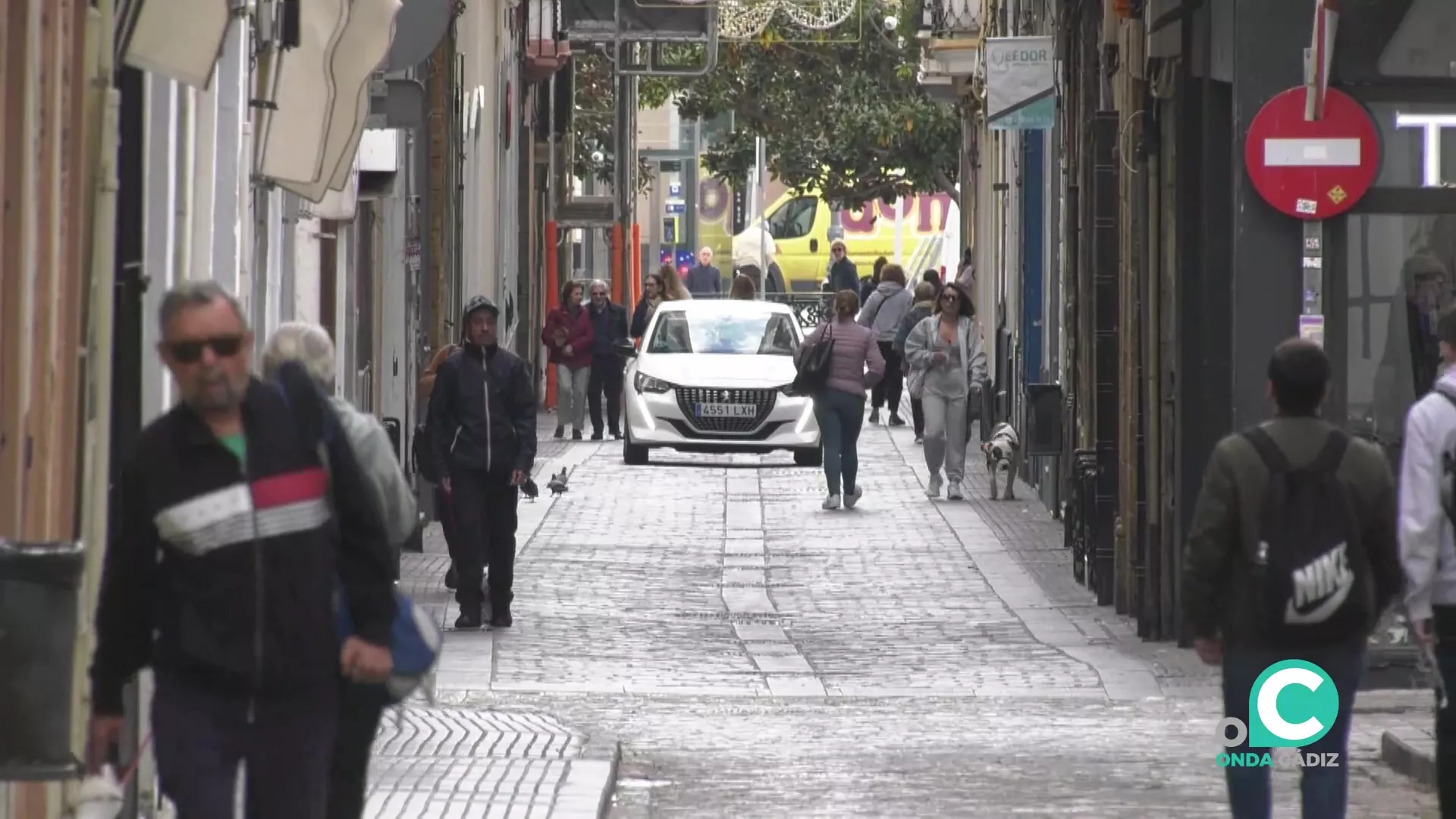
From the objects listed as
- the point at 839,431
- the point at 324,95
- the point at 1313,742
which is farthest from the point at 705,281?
the point at 1313,742

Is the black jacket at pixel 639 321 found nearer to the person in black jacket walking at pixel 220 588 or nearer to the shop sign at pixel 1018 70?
the shop sign at pixel 1018 70

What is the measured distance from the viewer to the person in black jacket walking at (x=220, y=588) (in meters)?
5.88

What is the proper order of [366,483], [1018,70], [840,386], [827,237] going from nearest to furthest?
[366,483]
[1018,70]
[840,386]
[827,237]

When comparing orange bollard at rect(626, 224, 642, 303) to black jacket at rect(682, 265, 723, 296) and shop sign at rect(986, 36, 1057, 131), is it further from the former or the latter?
shop sign at rect(986, 36, 1057, 131)

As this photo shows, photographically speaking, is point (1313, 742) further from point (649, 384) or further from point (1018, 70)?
point (649, 384)

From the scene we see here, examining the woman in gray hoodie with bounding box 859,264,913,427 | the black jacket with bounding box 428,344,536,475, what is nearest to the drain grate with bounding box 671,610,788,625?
the black jacket with bounding box 428,344,536,475

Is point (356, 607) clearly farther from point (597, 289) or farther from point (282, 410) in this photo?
point (597, 289)

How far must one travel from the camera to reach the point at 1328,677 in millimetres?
7426

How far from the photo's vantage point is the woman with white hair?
6359 mm

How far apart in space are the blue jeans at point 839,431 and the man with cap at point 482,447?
7557 mm

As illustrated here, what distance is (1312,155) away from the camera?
12.9m

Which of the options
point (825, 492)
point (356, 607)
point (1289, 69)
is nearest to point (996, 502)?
point (825, 492)

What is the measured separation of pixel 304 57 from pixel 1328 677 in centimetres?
650

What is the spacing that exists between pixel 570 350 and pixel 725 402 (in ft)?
12.6
